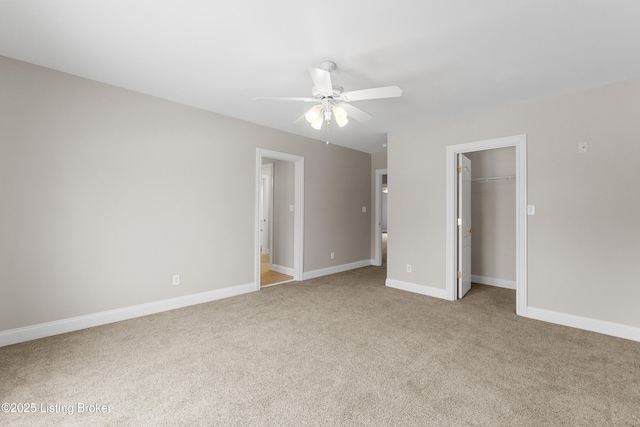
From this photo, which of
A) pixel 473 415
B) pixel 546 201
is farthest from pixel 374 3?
pixel 546 201

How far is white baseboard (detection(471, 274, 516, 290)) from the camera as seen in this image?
4680 mm

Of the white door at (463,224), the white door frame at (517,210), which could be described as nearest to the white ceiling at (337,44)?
the white door frame at (517,210)

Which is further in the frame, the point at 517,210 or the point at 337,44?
the point at 517,210

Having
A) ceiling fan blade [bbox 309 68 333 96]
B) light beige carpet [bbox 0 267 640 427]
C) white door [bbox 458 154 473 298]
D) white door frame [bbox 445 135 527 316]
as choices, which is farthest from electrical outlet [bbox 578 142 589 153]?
ceiling fan blade [bbox 309 68 333 96]

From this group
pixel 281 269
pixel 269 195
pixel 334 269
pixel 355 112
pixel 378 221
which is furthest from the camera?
pixel 269 195

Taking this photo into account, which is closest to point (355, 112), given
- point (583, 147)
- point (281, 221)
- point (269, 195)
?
point (583, 147)

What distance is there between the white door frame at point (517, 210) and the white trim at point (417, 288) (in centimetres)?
10

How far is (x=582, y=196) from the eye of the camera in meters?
3.10

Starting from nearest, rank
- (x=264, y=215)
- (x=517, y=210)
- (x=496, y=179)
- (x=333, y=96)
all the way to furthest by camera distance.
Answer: (x=333, y=96), (x=517, y=210), (x=496, y=179), (x=264, y=215)

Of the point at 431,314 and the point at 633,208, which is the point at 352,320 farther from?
the point at 633,208

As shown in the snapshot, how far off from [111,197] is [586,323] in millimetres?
5204

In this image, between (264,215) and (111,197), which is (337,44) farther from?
(264,215)

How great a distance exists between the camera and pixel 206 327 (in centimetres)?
306

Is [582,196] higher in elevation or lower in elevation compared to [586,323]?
higher
